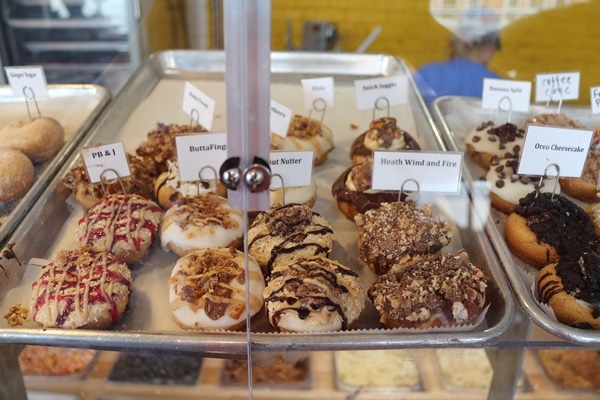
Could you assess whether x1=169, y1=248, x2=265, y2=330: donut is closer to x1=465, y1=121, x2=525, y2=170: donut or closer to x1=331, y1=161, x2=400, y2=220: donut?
x1=331, y1=161, x2=400, y2=220: donut

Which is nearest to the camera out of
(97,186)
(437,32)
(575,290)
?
(575,290)

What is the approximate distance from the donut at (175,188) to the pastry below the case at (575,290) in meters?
1.33

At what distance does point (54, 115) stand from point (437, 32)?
3282mm

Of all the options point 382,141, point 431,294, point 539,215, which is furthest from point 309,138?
point 431,294

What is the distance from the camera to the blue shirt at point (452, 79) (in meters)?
3.62

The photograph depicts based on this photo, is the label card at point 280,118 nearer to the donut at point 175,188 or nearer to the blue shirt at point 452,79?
the donut at point 175,188

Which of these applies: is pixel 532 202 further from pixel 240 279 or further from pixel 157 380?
pixel 157 380

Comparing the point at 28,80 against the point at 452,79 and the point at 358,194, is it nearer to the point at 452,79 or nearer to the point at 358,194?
the point at 358,194

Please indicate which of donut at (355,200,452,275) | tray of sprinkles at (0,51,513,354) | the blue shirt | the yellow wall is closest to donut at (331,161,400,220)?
tray of sprinkles at (0,51,513,354)

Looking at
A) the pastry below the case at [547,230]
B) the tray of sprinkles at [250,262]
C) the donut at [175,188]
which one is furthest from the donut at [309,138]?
the pastry below the case at [547,230]

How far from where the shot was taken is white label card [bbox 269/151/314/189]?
2.20 meters

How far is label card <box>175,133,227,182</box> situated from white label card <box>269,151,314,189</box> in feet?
0.68

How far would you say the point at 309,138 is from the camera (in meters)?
2.88

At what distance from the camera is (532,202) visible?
94.0 inches
